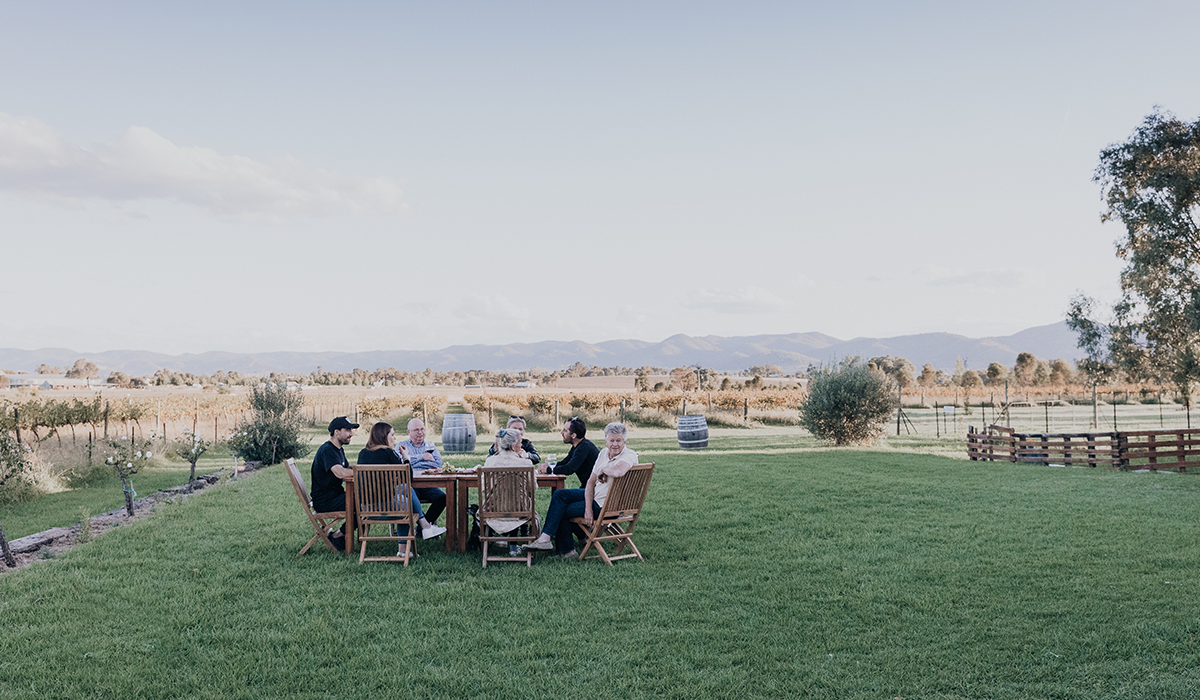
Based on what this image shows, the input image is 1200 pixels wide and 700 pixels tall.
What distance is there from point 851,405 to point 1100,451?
554 centimetres

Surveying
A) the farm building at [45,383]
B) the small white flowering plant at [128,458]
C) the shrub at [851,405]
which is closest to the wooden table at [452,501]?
the small white flowering plant at [128,458]

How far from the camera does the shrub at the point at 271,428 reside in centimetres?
1617

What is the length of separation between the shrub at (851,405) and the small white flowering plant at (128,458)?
15189 mm

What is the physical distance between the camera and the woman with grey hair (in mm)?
6602

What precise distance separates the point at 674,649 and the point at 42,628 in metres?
3.80

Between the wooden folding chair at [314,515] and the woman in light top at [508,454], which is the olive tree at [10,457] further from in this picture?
the woman in light top at [508,454]

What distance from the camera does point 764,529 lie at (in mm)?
8141

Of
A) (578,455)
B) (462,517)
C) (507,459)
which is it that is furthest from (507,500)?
(578,455)

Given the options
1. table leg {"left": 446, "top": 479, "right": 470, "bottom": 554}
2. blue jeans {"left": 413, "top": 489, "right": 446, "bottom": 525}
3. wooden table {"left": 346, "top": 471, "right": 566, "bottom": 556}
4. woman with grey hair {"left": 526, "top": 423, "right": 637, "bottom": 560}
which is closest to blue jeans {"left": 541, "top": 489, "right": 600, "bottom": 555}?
woman with grey hair {"left": 526, "top": 423, "right": 637, "bottom": 560}

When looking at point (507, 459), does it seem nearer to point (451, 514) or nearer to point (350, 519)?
point (451, 514)

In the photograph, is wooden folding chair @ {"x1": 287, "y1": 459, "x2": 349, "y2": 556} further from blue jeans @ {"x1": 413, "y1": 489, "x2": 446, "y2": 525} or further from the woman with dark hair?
blue jeans @ {"x1": 413, "y1": 489, "x2": 446, "y2": 525}

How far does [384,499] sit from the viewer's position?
21.3 feet

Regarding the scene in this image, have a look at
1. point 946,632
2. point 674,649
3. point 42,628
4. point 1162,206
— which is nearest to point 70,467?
point 42,628

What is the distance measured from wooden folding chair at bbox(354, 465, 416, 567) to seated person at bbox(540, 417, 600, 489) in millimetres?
1404
